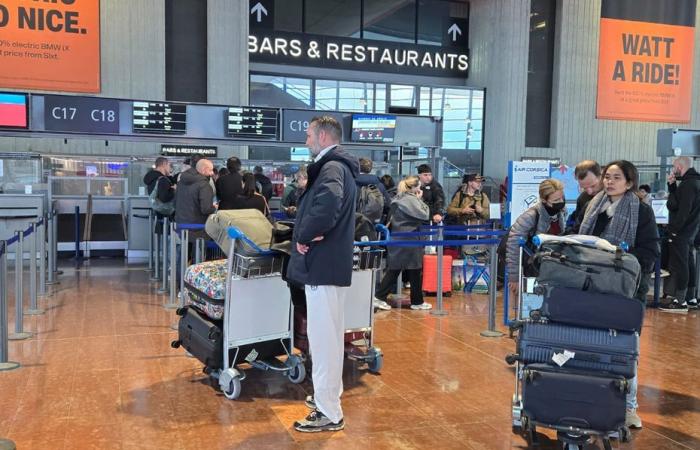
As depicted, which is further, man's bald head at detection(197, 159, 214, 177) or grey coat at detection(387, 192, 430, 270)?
man's bald head at detection(197, 159, 214, 177)

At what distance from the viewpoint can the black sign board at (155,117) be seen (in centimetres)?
1002

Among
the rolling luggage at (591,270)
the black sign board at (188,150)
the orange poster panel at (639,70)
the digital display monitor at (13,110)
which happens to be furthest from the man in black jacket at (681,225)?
the orange poster panel at (639,70)

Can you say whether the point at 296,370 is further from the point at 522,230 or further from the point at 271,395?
the point at 522,230

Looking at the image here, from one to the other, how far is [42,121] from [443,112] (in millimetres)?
10699

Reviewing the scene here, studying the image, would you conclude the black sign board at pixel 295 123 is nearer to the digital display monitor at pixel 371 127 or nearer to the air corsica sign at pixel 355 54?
the digital display monitor at pixel 371 127

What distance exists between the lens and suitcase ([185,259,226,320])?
450cm

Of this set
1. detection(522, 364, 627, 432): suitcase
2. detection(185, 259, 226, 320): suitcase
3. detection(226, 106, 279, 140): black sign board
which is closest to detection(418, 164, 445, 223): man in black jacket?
detection(226, 106, 279, 140): black sign board

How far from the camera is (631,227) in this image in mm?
3982

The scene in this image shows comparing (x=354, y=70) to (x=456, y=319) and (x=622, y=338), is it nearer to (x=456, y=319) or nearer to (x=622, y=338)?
(x=456, y=319)

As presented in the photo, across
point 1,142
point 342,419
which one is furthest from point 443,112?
point 342,419

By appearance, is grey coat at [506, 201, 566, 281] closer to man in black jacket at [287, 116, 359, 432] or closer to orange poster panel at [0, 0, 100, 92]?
man in black jacket at [287, 116, 359, 432]

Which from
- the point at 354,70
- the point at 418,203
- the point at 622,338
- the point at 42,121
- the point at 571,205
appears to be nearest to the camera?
the point at 622,338

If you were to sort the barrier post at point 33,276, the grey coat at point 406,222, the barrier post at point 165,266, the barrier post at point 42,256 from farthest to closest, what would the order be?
1. the barrier post at point 165,266
2. the grey coat at point 406,222
3. the barrier post at point 42,256
4. the barrier post at point 33,276

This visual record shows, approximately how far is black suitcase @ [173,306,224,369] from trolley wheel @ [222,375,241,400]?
0.19 m
